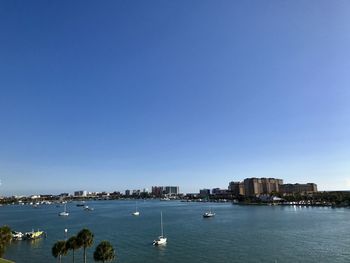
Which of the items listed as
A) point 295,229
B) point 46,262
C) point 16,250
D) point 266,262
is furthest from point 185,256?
point 295,229

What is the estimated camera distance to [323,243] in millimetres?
76625

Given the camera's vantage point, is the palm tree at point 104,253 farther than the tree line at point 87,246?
No

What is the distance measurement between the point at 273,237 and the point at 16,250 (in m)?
60.4

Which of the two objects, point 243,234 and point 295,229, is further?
point 295,229

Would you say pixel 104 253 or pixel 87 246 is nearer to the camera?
pixel 104 253

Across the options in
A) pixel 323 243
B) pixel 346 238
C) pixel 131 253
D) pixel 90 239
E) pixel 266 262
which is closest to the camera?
pixel 90 239

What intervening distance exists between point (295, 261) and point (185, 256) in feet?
63.8

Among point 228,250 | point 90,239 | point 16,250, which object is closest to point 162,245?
point 228,250

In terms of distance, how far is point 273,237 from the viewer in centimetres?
8675

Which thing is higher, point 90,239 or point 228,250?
point 90,239

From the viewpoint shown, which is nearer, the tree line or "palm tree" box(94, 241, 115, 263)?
"palm tree" box(94, 241, 115, 263)

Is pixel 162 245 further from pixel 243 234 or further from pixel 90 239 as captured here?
pixel 90 239

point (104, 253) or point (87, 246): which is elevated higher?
point (87, 246)

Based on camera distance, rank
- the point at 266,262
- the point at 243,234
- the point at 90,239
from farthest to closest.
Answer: the point at 243,234 < the point at 266,262 < the point at 90,239
